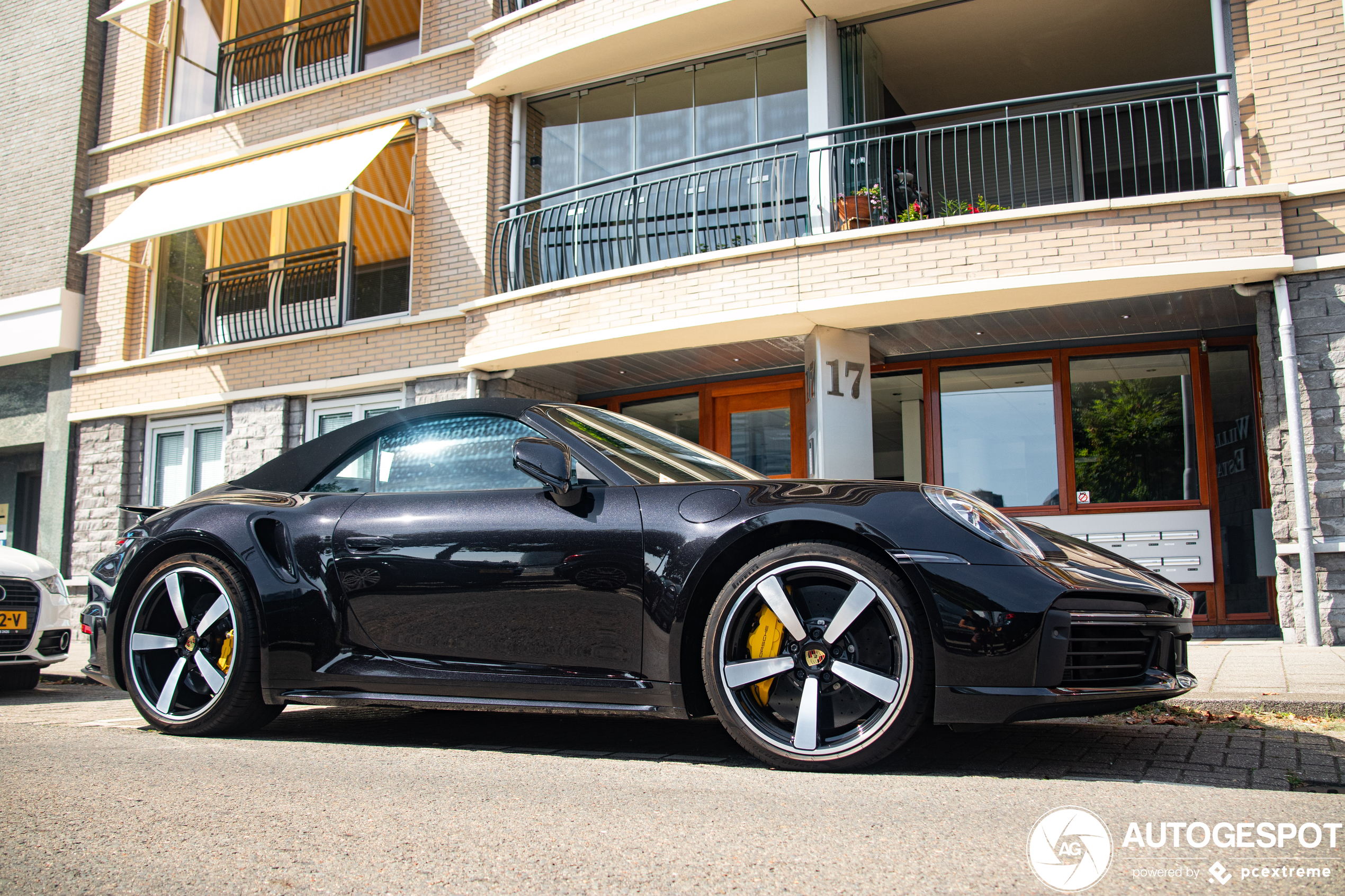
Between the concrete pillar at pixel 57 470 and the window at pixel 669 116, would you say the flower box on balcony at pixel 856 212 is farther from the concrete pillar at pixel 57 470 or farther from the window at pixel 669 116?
the concrete pillar at pixel 57 470

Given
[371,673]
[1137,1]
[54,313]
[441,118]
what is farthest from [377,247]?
[371,673]

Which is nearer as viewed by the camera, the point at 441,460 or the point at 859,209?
the point at 441,460

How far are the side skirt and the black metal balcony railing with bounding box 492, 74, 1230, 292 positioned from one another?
720 cm

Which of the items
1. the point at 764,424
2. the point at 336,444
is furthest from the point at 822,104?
the point at 336,444

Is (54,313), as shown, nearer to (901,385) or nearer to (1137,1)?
(901,385)

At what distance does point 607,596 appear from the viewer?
320 centimetres

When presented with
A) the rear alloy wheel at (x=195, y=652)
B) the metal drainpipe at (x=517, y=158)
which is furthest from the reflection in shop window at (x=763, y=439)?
the rear alloy wheel at (x=195, y=652)

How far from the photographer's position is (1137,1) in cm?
973

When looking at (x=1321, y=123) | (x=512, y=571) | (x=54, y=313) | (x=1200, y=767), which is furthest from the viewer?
(x=54, y=313)

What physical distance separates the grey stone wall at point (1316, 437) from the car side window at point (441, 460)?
719cm

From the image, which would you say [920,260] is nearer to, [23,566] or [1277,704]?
[1277,704]

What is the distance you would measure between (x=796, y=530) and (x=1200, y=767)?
1479 millimetres

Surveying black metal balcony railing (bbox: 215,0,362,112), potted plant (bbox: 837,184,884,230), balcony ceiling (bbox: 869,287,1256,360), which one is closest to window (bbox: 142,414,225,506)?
black metal balcony railing (bbox: 215,0,362,112)

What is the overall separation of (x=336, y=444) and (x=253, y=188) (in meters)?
9.40
